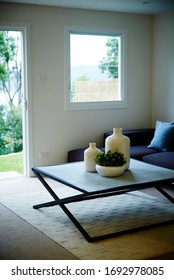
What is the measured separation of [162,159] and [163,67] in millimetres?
1998

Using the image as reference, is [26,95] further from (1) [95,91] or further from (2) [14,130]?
(1) [95,91]

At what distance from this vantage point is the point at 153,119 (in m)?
7.48

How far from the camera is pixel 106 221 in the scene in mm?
4477

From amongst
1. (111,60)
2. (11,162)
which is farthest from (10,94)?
(111,60)

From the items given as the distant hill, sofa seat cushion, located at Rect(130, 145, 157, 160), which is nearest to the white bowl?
sofa seat cushion, located at Rect(130, 145, 157, 160)

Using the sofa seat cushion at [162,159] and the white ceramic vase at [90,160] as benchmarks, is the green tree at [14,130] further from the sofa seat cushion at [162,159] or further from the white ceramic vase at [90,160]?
the white ceramic vase at [90,160]

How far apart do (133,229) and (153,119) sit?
3.51 metres

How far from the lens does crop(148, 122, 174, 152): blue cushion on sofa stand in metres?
6.18

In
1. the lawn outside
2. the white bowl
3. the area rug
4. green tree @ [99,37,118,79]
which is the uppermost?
green tree @ [99,37,118,79]

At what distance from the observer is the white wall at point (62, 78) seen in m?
6.32

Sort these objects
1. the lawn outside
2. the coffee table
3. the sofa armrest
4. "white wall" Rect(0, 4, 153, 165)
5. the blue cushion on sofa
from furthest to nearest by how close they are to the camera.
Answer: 1. the lawn outside
2. the sofa armrest
3. "white wall" Rect(0, 4, 153, 165)
4. the blue cushion on sofa
5. the coffee table

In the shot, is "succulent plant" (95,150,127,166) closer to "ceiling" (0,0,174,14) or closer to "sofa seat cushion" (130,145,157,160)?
"sofa seat cushion" (130,145,157,160)
